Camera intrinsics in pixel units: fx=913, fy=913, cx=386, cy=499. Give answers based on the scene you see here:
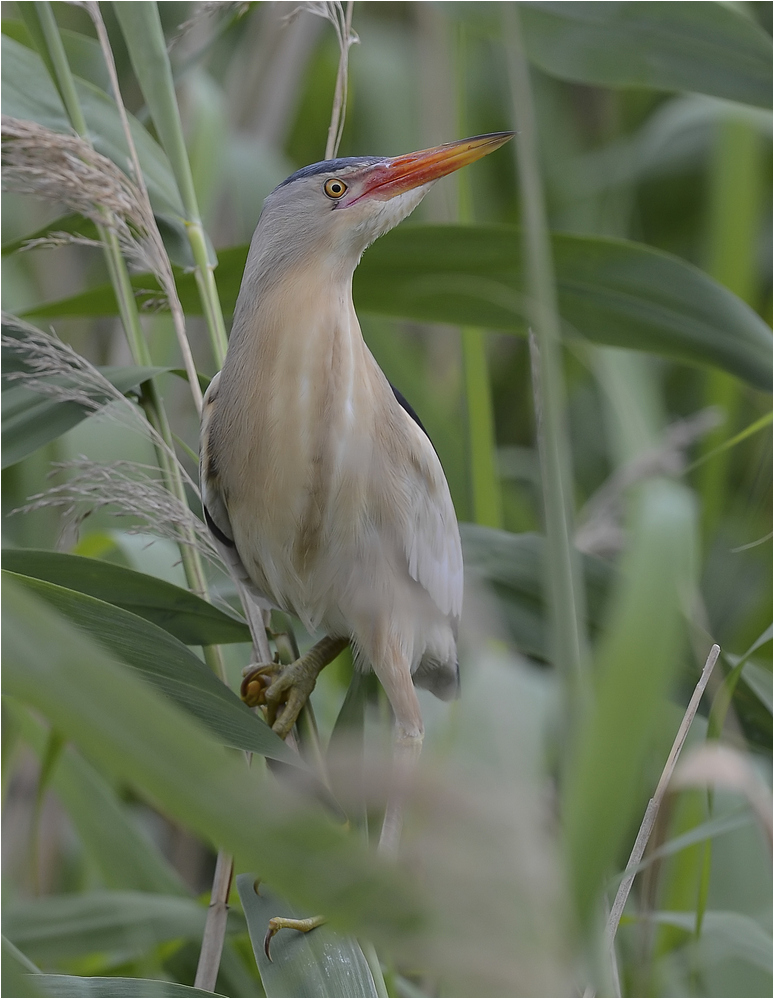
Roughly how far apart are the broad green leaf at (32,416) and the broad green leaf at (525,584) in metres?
0.38

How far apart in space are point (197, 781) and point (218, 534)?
1.83 ft

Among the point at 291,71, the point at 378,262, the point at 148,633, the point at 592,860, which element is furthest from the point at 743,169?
the point at 592,860

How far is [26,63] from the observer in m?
0.93

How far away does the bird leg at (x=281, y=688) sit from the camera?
0.81 meters

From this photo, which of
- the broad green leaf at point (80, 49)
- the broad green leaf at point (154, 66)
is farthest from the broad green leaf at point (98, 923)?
the broad green leaf at point (80, 49)

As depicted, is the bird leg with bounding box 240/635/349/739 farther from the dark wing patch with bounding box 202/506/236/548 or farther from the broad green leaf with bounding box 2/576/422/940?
the broad green leaf with bounding box 2/576/422/940

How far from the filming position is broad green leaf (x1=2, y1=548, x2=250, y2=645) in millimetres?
743

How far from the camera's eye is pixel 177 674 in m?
0.66

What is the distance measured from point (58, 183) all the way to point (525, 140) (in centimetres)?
45

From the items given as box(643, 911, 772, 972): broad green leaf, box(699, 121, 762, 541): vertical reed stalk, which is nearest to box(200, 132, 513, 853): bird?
box(643, 911, 772, 972): broad green leaf

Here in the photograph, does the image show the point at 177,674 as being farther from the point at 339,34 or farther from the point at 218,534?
the point at 339,34

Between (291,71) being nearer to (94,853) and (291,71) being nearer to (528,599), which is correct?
(528,599)

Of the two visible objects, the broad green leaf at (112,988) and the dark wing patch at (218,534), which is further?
the dark wing patch at (218,534)

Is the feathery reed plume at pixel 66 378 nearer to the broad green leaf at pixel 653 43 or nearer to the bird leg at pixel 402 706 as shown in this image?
the bird leg at pixel 402 706
